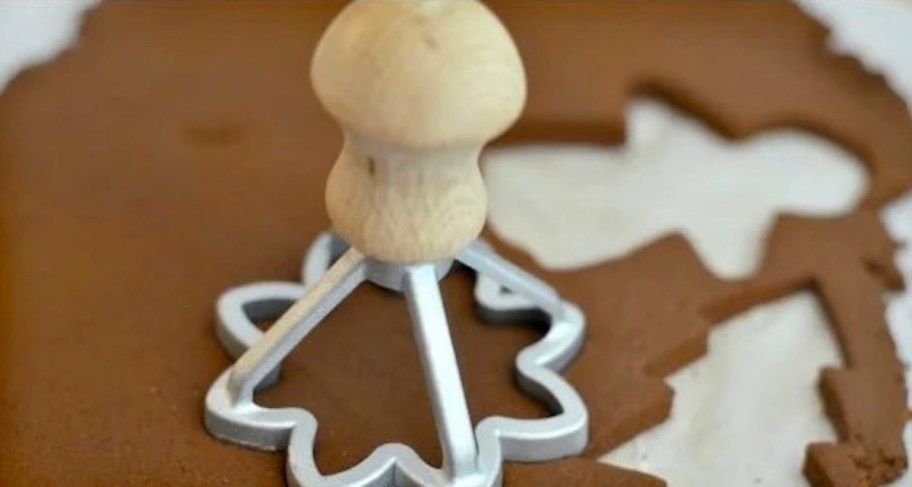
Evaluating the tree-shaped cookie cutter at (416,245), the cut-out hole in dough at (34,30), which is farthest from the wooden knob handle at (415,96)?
the cut-out hole in dough at (34,30)

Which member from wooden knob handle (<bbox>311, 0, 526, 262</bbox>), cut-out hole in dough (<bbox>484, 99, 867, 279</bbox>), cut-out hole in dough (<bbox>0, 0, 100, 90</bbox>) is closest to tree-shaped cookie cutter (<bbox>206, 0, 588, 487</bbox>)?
wooden knob handle (<bbox>311, 0, 526, 262</bbox>)

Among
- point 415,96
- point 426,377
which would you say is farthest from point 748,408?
point 415,96

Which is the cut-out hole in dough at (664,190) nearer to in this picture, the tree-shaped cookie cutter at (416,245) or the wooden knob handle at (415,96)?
the tree-shaped cookie cutter at (416,245)

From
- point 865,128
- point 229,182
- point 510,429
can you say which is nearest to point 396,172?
point 510,429

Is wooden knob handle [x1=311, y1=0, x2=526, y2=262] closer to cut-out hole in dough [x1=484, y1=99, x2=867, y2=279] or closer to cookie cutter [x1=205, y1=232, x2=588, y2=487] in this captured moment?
cookie cutter [x1=205, y1=232, x2=588, y2=487]

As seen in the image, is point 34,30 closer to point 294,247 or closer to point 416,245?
point 294,247

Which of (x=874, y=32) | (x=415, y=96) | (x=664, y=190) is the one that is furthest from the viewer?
(x=874, y=32)
